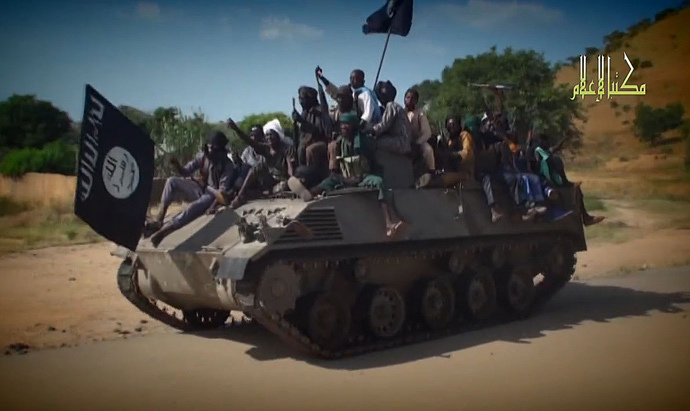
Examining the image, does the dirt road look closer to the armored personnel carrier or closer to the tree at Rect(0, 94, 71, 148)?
the armored personnel carrier

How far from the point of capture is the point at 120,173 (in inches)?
331

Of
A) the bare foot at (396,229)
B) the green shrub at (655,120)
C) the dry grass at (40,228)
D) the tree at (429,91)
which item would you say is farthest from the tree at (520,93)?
the bare foot at (396,229)

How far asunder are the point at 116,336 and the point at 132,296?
0.84 metres

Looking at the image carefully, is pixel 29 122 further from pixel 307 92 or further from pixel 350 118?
pixel 350 118

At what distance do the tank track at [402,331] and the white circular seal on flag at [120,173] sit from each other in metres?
1.75

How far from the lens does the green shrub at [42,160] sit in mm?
9594

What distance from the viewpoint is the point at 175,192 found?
32.3 ft

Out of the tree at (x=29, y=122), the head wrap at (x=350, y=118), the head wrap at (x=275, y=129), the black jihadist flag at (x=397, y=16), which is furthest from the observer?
the black jihadist flag at (x=397, y=16)

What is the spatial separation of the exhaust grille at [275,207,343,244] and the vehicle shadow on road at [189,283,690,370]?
135cm

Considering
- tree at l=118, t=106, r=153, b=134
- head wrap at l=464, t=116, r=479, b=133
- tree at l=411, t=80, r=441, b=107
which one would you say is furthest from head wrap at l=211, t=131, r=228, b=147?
tree at l=411, t=80, r=441, b=107

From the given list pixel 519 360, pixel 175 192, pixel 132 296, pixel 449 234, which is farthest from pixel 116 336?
pixel 519 360

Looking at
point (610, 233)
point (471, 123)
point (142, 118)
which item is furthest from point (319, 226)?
point (610, 233)

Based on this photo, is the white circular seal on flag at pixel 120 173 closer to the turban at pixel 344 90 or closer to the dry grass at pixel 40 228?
the dry grass at pixel 40 228

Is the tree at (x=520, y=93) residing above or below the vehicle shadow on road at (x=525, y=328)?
above
